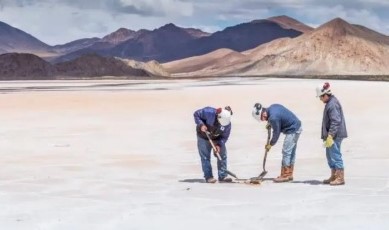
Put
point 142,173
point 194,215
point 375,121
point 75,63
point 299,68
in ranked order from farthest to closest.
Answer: point 299,68 < point 75,63 < point 375,121 < point 142,173 < point 194,215

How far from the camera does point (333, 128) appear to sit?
10461 mm

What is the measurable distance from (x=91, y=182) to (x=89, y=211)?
8.22 ft

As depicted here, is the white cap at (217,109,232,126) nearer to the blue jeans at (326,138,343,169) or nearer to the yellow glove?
the yellow glove

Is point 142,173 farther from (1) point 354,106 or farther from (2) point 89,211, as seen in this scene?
(1) point 354,106

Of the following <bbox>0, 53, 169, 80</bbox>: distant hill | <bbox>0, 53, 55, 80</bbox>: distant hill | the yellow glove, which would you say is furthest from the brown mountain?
the yellow glove

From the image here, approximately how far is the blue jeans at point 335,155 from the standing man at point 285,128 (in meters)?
0.52

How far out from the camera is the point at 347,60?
147m

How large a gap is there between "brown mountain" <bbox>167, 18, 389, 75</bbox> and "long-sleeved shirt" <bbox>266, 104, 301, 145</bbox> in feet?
424

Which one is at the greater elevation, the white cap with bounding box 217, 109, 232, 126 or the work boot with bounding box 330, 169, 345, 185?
the white cap with bounding box 217, 109, 232, 126

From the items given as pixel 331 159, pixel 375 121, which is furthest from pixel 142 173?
pixel 375 121

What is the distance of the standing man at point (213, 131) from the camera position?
10422 mm

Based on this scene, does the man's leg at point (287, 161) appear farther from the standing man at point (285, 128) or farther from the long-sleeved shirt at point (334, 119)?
the long-sleeved shirt at point (334, 119)

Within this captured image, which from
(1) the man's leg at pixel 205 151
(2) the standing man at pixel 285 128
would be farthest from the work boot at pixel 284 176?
(1) the man's leg at pixel 205 151

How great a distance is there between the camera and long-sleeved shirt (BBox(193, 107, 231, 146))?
1047 centimetres
